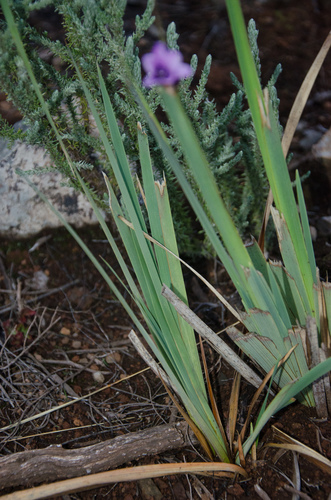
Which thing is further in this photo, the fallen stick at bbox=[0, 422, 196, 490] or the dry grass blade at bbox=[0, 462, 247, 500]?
the fallen stick at bbox=[0, 422, 196, 490]

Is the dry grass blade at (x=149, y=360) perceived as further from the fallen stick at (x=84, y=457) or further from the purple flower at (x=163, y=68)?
the purple flower at (x=163, y=68)

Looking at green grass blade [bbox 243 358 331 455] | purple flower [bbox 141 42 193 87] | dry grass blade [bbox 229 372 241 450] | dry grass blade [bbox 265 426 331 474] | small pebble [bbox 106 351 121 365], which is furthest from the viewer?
small pebble [bbox 106 351 121 365]

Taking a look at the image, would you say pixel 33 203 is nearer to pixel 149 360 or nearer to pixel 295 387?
pixel 149 360

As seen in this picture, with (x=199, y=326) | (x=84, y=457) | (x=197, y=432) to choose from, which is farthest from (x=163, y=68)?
(x=84, y=457)

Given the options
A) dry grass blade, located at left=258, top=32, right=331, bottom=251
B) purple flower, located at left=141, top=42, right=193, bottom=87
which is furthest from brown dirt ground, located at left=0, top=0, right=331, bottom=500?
purple flower, located at left=141, top=42, right=193, bottom=87

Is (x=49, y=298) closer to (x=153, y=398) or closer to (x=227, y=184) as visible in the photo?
(x=153, y=398)

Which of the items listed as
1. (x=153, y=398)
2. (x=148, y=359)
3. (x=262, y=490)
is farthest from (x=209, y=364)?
(x=262, y=490)

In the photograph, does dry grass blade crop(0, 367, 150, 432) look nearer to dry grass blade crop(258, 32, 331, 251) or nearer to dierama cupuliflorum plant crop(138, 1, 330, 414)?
dierama cupuliflorum plant crop(138, 1, 330, 414)

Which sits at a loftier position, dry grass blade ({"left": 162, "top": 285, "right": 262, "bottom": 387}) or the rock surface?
the rock surface
